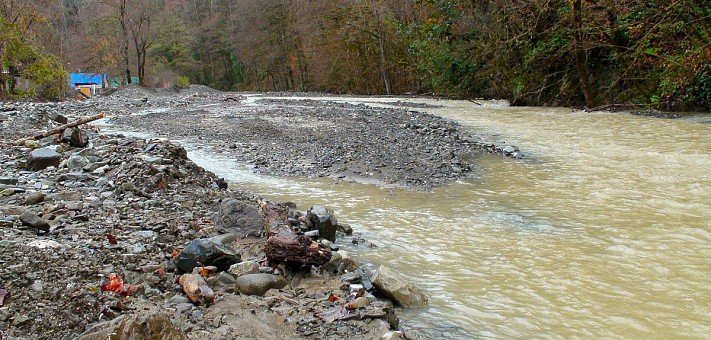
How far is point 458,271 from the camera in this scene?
4523 mm

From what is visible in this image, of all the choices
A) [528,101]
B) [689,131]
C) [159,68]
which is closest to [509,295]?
[689,131]

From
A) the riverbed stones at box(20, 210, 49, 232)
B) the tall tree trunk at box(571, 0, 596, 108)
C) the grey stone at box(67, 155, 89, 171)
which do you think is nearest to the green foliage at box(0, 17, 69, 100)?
the grey stone at box(67, 155, 89, 171)

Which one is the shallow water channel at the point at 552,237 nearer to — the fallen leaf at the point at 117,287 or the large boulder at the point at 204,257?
the large boulder at the point at 204,257

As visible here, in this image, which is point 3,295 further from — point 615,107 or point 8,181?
point 615,107

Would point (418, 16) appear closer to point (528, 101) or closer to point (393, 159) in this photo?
point (528, 101)

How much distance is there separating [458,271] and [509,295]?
59 centimetres

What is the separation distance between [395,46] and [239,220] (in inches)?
1317

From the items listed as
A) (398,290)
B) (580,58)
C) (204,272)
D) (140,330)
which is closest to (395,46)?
(580,58)

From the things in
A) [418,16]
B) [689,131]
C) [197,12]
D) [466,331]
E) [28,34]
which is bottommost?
[466,331]

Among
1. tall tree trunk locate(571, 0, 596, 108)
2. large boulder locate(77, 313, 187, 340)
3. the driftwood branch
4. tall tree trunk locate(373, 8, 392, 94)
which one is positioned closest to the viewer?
large boulder locate(77, 313, 187, 340)

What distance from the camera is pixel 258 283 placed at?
A: 369 cm

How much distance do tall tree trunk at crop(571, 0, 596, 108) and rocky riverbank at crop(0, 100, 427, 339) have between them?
601 inches

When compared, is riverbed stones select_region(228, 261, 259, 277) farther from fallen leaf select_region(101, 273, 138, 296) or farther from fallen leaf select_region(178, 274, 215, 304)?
fallen leaf select_region(101, 273, 138, 296)

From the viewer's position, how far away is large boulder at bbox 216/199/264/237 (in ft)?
15.7
